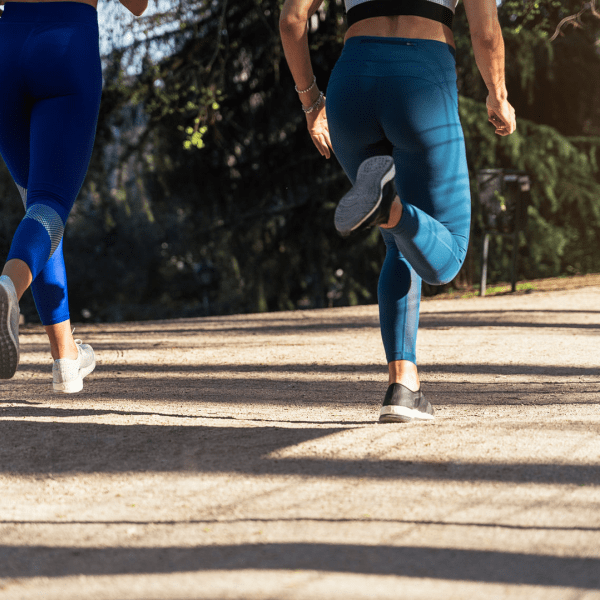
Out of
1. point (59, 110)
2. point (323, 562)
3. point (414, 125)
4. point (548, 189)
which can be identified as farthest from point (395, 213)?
point (548, 189)

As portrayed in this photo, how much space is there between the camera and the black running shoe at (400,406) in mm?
2799

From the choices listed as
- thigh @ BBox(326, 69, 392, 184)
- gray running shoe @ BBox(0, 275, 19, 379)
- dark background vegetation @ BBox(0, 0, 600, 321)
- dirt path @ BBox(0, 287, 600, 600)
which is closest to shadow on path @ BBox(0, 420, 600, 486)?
dirt path @ BBox(0, 287, 600, 600)

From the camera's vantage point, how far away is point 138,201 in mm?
12102

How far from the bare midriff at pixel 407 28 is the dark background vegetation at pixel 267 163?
7952 mm

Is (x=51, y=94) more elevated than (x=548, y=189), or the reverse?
(x=51, y=94)

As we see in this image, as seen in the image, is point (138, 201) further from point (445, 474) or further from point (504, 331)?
Answer: point (445, 474)

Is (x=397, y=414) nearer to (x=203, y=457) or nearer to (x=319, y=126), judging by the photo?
(x=203, y=457)

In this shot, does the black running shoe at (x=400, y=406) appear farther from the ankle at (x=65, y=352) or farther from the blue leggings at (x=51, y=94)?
the ankle at (x=65, y=352)

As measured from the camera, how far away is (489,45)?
8.57 ft

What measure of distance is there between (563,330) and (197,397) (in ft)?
11.6

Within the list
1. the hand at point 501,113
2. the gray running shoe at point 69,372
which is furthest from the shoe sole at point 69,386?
the hand at point 501,113

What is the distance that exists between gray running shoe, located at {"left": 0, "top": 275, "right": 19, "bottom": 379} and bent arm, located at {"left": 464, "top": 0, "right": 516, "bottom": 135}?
172 centimetres

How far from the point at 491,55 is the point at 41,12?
1.71 metres

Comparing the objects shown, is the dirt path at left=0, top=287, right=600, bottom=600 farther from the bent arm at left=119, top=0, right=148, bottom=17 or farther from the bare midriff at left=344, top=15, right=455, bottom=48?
the bent arm at left=119, top=0, right=148, bottom=17
